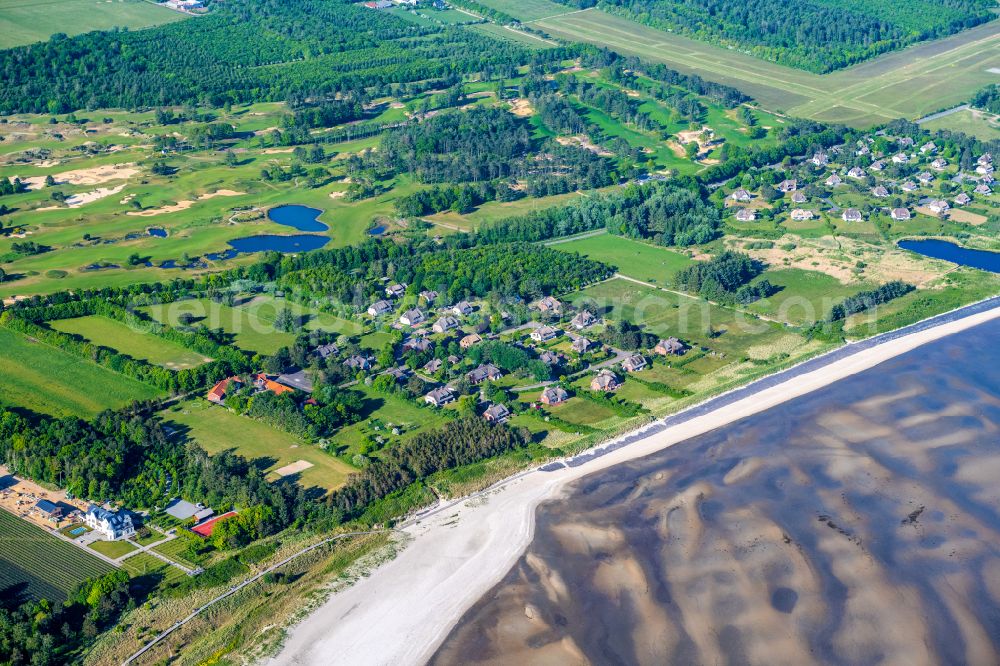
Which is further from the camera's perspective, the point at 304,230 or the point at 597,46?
the point at 597,46

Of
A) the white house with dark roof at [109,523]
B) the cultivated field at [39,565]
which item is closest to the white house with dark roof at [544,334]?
the white house with dark roof at [109,523]

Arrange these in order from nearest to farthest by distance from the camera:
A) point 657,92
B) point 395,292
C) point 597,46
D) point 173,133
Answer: point 395,292 → point 173,133 → point 657,92 → point 597,46

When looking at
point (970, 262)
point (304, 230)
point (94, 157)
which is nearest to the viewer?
point (970, 262)

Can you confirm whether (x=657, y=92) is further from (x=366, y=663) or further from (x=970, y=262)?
(x=366, y=663)

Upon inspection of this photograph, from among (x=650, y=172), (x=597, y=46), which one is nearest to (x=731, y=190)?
(x=650, y=172)

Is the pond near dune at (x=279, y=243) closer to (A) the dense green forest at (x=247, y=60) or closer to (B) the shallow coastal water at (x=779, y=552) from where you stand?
(A) the dense green forest at (x=247, y=60)

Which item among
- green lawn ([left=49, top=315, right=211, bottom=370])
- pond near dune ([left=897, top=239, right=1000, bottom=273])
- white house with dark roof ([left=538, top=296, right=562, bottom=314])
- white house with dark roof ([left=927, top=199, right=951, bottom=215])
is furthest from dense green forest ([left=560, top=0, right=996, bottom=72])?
green lawn ([left=49, top=315, right=211, bottom=370])

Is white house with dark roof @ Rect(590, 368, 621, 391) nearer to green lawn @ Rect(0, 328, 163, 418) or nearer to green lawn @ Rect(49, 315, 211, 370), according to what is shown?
green lawn @ Rect(49, 315, 211, 370)
